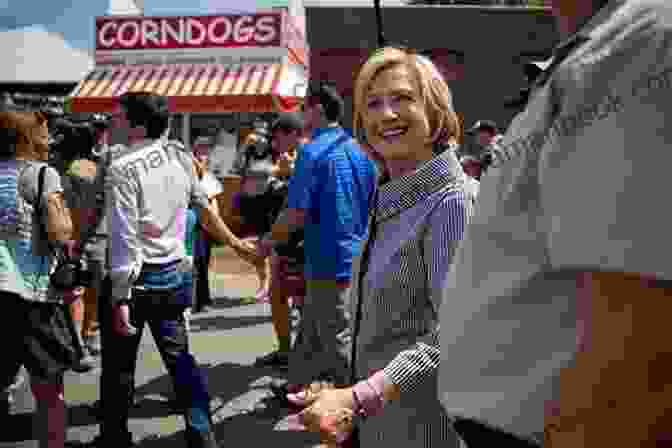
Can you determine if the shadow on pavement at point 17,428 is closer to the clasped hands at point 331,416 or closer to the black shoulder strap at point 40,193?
the black shoulder strap at point 40,193

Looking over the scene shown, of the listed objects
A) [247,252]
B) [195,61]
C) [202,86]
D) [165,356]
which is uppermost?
[195,61]

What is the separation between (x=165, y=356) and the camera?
399cm

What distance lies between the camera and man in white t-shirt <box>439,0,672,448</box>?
0.75 metres

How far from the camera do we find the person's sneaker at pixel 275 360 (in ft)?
20.2

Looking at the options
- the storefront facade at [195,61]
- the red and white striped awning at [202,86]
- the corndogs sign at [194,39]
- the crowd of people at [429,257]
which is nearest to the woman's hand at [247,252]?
the crowd of people at [429,257]

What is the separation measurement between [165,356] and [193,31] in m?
13.9

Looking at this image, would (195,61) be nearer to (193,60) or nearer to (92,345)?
(193,60)

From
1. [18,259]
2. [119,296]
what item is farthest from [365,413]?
[18,259]

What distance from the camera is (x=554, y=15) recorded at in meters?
1.04

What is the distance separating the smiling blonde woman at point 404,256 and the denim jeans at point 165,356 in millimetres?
2147

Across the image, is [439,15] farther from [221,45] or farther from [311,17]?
[221,45]

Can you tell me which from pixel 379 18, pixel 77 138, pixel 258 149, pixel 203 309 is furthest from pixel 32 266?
pixel 258 149

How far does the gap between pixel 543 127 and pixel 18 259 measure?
346cm

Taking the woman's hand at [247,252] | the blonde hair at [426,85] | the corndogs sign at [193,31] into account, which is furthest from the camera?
the corndogs sign at [193,31]
